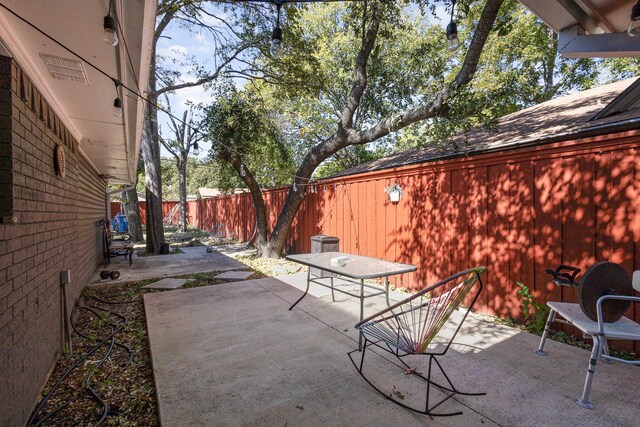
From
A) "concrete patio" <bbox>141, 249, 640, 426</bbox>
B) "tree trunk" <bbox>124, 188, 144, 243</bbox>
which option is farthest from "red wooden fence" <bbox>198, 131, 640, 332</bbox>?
"tree trunk" <bbox>124, 188, 144, 243</bbox>

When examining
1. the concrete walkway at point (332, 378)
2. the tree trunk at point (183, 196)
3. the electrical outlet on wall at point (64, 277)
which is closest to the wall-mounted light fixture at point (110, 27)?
the concrete walkway at point (332, 378)

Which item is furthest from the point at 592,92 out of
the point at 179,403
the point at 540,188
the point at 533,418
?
the point at 179,403

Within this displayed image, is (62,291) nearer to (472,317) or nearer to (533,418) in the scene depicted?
(533,418)

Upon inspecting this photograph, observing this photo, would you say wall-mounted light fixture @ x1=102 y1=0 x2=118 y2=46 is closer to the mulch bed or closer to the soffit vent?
the soffit vent

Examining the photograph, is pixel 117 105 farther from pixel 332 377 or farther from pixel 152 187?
pixel 152 187

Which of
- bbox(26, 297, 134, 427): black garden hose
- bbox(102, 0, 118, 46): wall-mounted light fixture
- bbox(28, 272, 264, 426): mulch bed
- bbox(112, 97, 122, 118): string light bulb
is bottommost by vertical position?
bbox(28, 272, 264, 426): mulch bed

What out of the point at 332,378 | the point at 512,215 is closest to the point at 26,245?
the point at 332,378

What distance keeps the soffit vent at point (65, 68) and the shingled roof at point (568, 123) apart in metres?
4.27

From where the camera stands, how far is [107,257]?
7.59 m

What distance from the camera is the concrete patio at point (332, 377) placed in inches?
78.0

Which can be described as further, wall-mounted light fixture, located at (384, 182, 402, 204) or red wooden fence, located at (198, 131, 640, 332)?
wall-mounted light fixture, located at (384, 182, 402, 204)

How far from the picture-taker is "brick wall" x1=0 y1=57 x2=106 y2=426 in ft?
5.90

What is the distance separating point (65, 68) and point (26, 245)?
4.34ft

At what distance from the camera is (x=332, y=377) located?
244 cm
